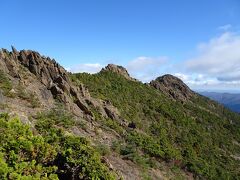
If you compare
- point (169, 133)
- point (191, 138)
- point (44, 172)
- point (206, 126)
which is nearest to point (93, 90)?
point (169, 133)

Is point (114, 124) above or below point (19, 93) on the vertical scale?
below

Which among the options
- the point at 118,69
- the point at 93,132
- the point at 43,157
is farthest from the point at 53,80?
the point at 118,69

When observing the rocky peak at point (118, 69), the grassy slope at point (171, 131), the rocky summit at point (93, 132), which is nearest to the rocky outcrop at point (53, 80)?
the rocky summit at point (93, 132)

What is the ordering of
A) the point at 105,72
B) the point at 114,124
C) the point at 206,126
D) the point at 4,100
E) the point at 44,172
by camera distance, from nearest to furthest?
the point at 44,172
the point at 4,100
the point at 114,124
the point at 206,126
the point at 105,72

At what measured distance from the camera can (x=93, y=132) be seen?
141 feet

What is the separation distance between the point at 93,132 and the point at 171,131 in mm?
28305

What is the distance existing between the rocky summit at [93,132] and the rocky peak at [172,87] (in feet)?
53.7

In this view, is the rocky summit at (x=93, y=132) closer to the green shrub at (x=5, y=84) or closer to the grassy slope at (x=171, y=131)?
the green shrub at (x=5, y=84)

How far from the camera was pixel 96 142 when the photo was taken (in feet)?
133

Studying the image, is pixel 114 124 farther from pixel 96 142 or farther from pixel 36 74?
pixel 36 74

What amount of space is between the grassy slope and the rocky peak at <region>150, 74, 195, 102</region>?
9370mm

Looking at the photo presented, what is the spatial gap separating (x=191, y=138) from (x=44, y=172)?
161 ft

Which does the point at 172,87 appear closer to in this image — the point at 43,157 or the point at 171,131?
the point at 171,131

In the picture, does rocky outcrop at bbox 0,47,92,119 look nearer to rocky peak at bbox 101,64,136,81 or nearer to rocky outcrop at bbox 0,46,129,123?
rocky outcrop at bbox 0,46,129,123
